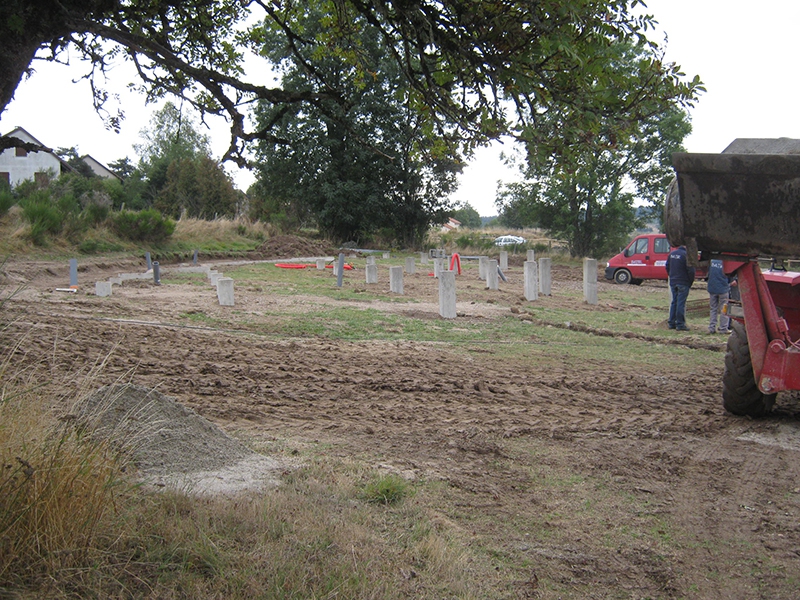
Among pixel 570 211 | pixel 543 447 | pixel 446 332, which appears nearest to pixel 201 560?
pixel 543 447

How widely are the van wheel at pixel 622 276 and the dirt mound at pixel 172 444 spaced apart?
91.7 ft

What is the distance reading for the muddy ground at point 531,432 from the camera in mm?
4402

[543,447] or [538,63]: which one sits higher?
[538,63]

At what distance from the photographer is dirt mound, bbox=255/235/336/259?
120ft

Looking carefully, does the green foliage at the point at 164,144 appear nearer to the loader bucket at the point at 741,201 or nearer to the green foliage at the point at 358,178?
the green foliage at the point at 358,178

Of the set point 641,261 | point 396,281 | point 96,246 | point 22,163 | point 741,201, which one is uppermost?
point 22,163

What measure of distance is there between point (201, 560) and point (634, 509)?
10.4ft

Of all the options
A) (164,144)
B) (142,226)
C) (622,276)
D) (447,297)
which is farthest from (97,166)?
(447,297)

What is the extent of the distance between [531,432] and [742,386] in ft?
8.01

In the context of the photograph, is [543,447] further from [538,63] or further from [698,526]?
[538,63]

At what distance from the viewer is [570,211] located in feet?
148

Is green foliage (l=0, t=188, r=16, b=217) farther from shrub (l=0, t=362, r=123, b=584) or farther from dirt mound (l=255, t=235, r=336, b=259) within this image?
shrub (l=0, t=362, r=123, b=584)

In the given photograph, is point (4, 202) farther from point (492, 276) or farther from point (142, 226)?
point (492, 276)

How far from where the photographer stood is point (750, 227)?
21.0ft
